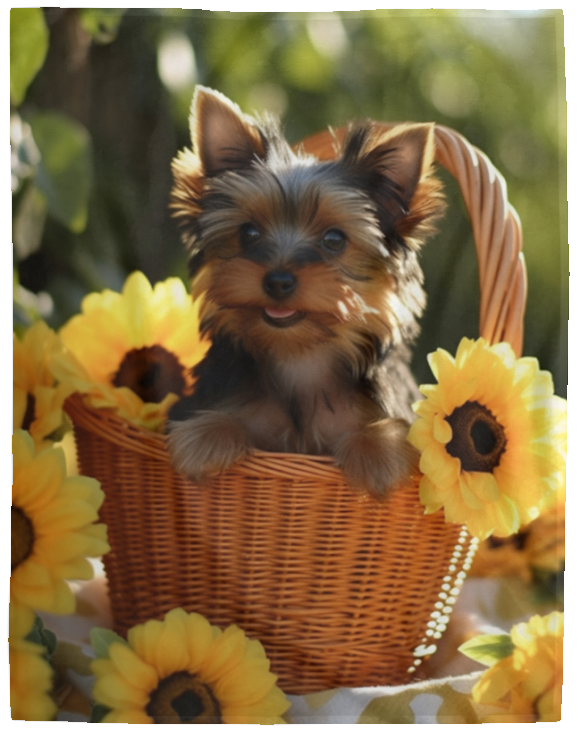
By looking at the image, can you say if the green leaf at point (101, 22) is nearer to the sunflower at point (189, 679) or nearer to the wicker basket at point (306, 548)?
the wicker basket at point (306, 548)

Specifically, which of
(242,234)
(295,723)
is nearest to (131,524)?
(295,723)

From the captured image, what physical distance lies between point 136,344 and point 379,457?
0.72m

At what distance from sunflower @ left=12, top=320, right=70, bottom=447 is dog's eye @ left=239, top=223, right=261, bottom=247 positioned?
0.59m

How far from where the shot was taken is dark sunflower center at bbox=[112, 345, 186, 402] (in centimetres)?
203

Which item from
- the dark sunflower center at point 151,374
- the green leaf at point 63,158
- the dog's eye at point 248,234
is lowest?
the dark sunflower center at point 151,374

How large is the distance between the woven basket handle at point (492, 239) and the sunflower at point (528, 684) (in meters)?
0.83

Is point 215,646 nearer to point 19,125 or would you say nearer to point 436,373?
point 436,373

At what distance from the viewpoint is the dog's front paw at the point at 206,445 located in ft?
6.18

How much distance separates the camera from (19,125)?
2047mm

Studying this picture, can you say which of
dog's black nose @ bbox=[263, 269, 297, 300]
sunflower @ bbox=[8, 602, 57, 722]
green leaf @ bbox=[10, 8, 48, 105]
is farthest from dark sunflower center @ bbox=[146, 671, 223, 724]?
green leaf @ bbox=[10, 8, 48, 105]

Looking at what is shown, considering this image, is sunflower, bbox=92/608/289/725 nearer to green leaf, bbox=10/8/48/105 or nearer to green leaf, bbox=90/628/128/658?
green leaf, bbox=90/628/128/658

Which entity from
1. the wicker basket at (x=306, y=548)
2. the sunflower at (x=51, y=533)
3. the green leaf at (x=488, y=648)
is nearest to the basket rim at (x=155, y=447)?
the wicker basket at (x=306, y=548)

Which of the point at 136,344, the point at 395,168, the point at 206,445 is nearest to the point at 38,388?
the point at 136,344

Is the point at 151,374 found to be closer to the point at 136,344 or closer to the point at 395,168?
the point at 136,344
